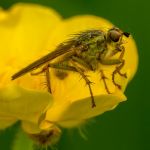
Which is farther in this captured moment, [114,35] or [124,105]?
[124,105]

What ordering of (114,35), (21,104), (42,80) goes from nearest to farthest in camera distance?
1. (21,104)
2. (114,35)
3. (42,80)

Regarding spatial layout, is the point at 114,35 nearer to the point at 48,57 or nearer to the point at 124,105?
the point at 48,57

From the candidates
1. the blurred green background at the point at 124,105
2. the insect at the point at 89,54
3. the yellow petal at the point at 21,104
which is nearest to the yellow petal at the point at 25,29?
the blurred green background at the point at 124,105

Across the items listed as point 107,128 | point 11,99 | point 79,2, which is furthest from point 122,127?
point 11,99

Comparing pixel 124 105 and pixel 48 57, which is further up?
pixel 48 57

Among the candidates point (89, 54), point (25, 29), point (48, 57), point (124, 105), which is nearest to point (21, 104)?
point (48, 57)

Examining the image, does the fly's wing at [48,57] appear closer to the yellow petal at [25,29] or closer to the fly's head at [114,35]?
the fly's head at [114,35]

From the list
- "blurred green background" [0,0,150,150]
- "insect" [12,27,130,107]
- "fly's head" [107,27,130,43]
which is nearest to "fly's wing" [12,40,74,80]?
"insect" [12,27,130,107]

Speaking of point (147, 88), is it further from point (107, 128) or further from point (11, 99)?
point (11, 99)
